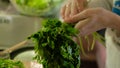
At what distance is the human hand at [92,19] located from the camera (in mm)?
699

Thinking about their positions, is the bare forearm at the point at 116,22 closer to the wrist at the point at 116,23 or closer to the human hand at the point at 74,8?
the wrist at the point at 116,23

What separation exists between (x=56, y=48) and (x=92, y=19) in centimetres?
14

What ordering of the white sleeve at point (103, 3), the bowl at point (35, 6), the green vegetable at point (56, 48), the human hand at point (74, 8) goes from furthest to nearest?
the bowl at point (35, 6) < the white sleeve at point (103, 3) < the human hand at point (74, 8) < the green vegetable at point (56, 48)

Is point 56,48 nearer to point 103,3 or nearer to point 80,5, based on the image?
point 80,5

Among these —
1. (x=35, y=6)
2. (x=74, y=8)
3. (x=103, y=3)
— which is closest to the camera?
(x=74, y=8)

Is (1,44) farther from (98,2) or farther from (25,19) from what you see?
(98,2)

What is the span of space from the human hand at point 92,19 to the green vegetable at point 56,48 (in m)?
0.06

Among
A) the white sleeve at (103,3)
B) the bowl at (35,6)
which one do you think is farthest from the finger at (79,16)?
the bowl at (35,6)

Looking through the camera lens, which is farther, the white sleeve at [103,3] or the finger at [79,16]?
the white sleeve at [103,3]

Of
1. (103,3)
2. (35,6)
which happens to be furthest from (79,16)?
(35,6)

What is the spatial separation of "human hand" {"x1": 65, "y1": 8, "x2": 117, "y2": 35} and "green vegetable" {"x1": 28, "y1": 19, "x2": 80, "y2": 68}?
55 millimetres

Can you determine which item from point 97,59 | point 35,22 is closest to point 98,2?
point 97,59

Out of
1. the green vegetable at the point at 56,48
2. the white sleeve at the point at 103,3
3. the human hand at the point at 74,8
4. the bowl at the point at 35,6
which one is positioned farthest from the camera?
the bowl at the point at 35,6

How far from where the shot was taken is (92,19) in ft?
2.31
